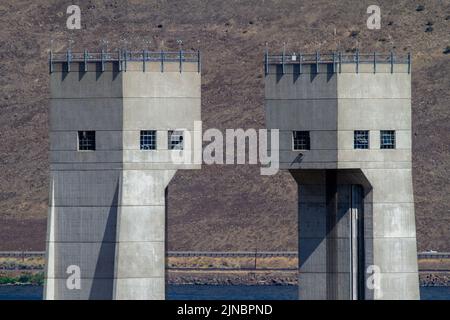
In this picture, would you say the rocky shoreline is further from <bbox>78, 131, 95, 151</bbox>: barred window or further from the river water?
<bbox>78, 131, 95, 151</bbox>: barred window

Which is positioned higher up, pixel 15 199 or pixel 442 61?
pixel 442 61

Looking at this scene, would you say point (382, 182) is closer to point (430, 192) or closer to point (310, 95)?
point (310, 95)

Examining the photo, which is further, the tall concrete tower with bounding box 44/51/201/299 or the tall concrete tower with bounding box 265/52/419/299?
the tall concrete tower with bounding box 265/52/419/299

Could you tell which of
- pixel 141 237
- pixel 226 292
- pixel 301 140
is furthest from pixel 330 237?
pixel 226 292

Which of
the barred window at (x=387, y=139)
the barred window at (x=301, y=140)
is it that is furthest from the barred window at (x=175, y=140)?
the barred window at (x=387, y=139)

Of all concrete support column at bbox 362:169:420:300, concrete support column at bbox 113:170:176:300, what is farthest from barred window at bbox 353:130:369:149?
concrete support column at bbox 113:170:176:300
